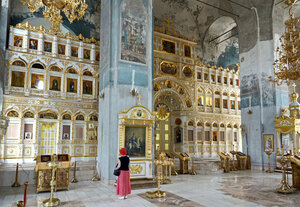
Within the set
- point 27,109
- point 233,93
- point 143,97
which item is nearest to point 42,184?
point 143,97

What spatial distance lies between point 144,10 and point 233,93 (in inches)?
571

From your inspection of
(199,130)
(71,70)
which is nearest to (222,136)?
(199,130)

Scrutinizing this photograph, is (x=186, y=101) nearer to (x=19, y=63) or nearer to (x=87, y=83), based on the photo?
(x=87, y=83)

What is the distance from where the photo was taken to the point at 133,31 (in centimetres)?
1066

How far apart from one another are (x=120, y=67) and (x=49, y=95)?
6941mm

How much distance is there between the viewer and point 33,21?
619 inches

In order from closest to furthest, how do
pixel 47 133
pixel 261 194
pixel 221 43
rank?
pixel 261 194
pixel 47 133
pixel 221 43

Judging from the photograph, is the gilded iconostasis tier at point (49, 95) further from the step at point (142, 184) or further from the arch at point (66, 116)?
the step at point (142, 184)

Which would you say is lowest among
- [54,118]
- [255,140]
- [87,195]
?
[87,195]

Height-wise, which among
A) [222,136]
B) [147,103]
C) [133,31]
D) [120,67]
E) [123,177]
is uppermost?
[133,31]

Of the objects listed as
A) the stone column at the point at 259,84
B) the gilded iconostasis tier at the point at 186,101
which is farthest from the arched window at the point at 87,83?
the stone column at the point at 259,84

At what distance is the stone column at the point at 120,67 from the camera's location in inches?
382

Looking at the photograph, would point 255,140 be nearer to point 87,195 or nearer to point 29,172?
point 87,195

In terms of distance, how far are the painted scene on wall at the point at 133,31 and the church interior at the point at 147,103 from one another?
5 centimetres
